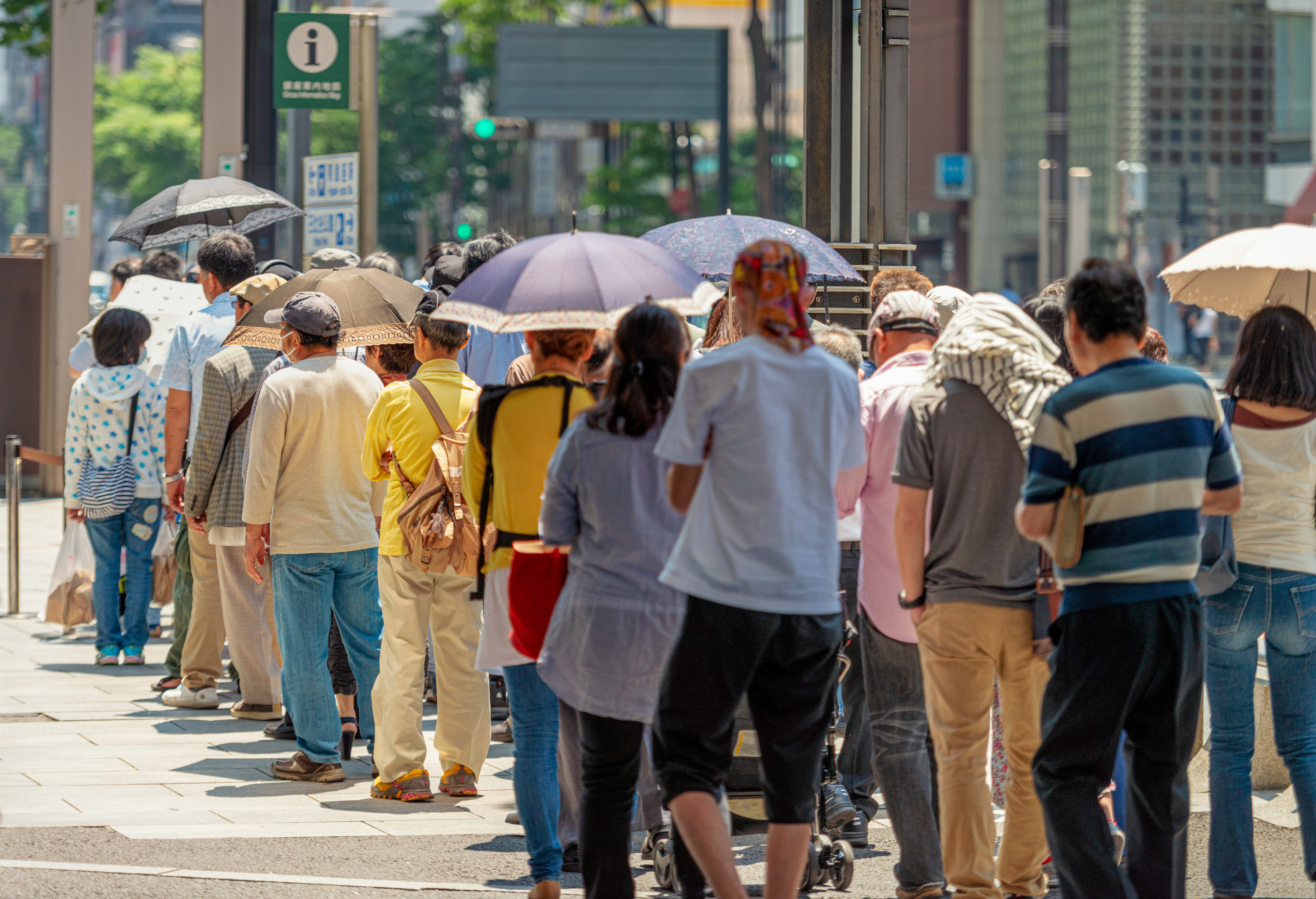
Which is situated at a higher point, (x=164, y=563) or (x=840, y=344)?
(x=840, y=344)

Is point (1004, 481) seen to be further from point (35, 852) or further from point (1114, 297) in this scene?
point (35, 852)

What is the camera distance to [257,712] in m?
8.29

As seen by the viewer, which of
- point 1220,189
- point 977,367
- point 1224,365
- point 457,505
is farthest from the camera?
point 1220,189

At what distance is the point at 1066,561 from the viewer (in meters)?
4.27

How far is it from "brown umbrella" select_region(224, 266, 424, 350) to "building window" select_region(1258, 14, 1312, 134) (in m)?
41.5

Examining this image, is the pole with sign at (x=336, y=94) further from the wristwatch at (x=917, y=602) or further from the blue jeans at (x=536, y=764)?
the wristwatch at (x=917, y=602)

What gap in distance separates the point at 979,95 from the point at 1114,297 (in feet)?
164

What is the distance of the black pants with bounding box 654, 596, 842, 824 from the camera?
4.30m

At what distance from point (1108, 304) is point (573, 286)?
1.55 m

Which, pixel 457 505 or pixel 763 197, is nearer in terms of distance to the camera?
pixel 457 505

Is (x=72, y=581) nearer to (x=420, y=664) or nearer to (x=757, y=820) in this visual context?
(x=420, y=664)

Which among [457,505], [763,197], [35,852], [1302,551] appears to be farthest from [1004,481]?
[763,197]

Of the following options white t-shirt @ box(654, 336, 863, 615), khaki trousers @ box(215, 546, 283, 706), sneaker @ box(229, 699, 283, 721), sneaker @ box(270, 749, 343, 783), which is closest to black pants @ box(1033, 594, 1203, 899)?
white t-shirt @ box(654, 336, 863, 615)

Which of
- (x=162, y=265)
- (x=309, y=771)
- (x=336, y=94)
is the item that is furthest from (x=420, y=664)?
(x=336, y=94)
